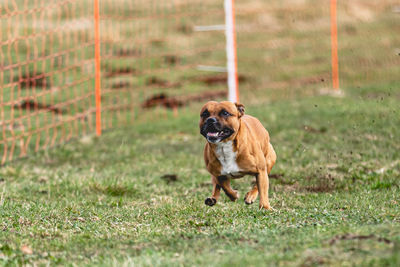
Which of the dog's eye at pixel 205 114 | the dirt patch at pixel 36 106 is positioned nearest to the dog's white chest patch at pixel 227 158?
the dog's eye at pixel 205 114

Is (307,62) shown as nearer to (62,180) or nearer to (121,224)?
(62,180)

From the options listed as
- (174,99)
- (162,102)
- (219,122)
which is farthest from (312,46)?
(219,122)

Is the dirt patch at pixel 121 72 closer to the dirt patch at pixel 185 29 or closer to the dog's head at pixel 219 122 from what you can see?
the dirt patch at pixel 185 29

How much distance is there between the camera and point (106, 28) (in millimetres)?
21953

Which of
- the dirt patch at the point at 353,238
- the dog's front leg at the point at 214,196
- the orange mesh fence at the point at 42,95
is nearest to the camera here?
the dirt patch at the point at 353,238

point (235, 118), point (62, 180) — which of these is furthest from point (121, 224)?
point (62, 180)

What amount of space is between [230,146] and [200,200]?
1.32 metres

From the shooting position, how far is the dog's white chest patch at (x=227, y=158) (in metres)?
6.70

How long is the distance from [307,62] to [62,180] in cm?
1259

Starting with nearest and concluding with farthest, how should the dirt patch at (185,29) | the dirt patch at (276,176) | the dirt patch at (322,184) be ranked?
the dirt patch at (322,184) < the dirt patch at (276,176) < the dirt patch at (185,29)

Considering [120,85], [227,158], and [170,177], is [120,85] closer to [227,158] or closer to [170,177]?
[170,177]

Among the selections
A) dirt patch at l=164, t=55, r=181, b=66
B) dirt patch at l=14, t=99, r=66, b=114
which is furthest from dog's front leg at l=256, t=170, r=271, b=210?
dirt patch at l=164, t=55, r=181, b=66

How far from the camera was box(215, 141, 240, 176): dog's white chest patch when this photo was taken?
22.0 ft

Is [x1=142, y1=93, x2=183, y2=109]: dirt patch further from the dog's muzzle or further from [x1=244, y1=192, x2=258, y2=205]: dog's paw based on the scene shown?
the dog's muzzle
